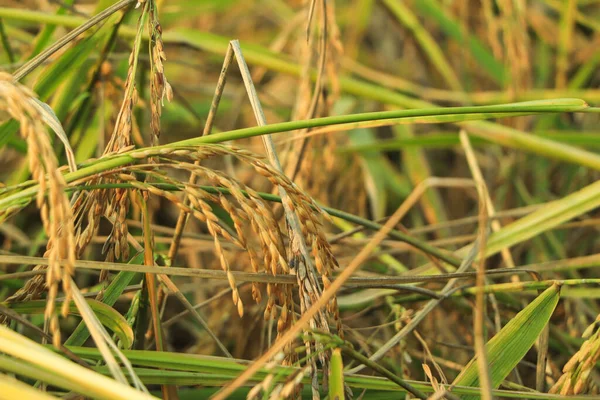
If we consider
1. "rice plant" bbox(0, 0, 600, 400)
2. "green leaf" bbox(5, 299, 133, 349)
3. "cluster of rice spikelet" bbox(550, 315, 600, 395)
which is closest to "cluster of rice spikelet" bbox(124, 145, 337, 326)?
"rice plant" bbox(0, 0, 600, 400)

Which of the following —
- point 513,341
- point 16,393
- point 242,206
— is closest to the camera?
point 16,393

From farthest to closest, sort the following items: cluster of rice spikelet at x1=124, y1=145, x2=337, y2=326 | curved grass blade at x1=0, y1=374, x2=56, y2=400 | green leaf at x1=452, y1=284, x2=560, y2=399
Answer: green leaf at x1=452, y1=284, x2=560, y2=399 → cluster of rice spikelet at x1=124, y1=145, x2=337, y2=326 → curved grass blade at x1=0, y1=374, x2=56, y2=400

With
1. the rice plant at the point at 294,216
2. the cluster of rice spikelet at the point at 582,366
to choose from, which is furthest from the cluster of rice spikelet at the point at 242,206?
the cluster of rice spikelet at the point at 582,366

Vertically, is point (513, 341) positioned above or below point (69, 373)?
below

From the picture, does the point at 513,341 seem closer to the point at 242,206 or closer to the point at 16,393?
the point at 242,206

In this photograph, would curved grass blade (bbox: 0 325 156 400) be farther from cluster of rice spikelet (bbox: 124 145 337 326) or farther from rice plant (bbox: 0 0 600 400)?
cluster of rice spikelet (bbox: 124 145 337 326)

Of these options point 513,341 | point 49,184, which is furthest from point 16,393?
point 513,341

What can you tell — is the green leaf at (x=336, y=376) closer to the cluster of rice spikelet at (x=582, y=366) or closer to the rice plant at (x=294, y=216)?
the rice plant at (x=294, y=216)

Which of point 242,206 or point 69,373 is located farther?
point 242,206

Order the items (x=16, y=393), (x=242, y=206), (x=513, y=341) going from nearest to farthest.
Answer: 1. (x=16, y=393)
2. (x=242, y=206)
3. (x=513, y=341)
